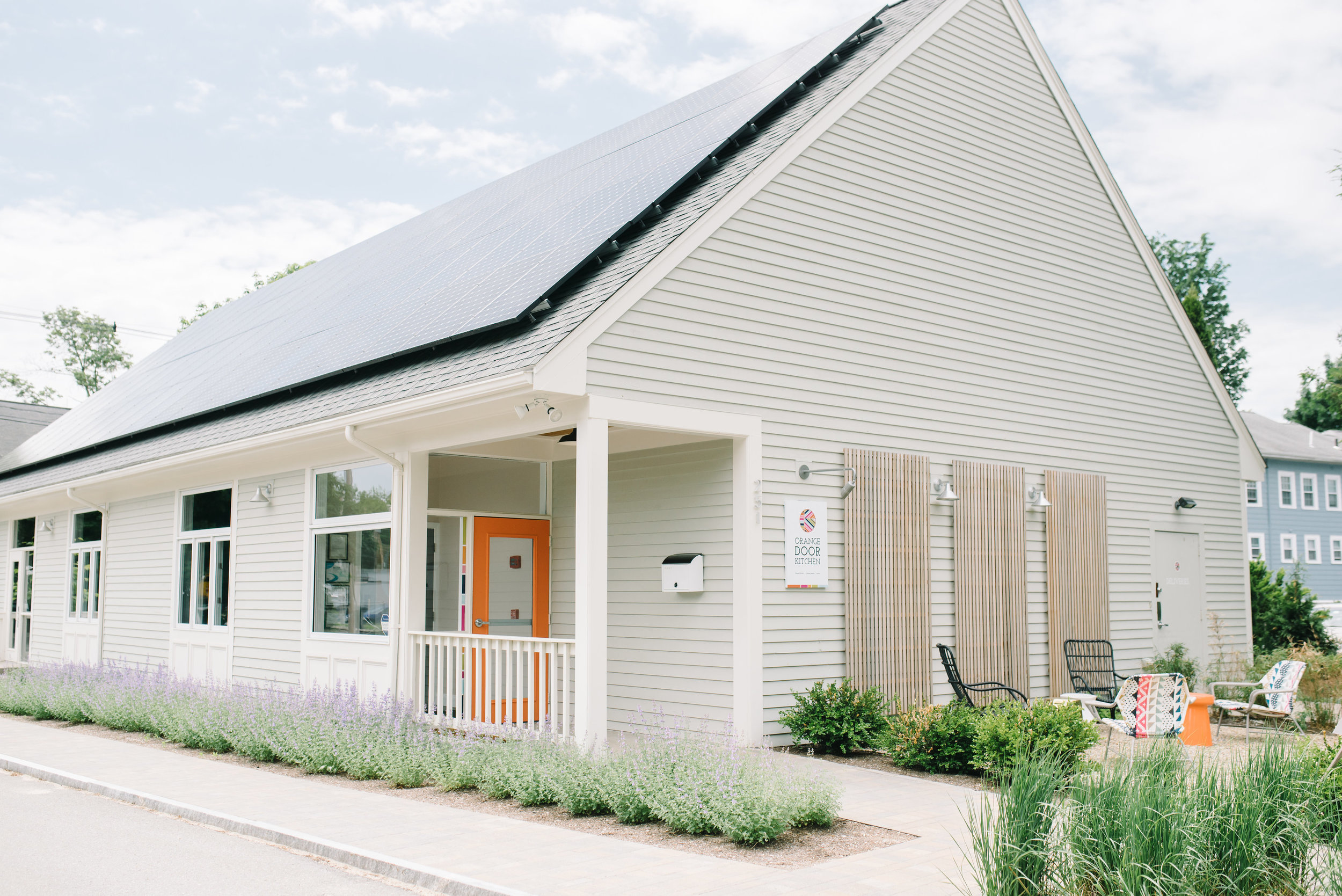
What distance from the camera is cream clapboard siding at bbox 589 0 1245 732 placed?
1010 centimetres

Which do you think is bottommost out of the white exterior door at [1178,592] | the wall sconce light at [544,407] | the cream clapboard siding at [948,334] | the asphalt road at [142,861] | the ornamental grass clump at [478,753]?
the asphalt road at [142,861]

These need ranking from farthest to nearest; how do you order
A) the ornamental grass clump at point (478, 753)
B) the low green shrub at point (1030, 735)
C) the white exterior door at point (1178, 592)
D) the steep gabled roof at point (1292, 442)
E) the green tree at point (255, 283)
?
1. the steep gabled roof at point (1292, 442)
2. the green tree at point (255, 283)
3. the white exterior door at point (1178, 592)
4. the low green shrub at point (1030, 735)
5. the ornamental grass clump at point (478, 753)

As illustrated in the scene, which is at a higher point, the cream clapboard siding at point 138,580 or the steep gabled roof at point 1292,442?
the steep gabled roof at point 1292,442

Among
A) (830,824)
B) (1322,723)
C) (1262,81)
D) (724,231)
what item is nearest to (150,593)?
(724,231)

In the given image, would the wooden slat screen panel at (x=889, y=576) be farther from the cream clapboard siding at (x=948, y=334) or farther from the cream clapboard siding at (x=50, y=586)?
the cream clapboard siding at (x=50, y=586)

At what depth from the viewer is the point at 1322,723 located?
11.4 m

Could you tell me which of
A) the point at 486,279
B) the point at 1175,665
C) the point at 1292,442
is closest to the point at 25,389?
the point at 486,279

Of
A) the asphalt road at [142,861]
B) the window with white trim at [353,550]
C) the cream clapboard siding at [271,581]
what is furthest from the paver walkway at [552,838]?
the cream clapboard siding at [271,581]

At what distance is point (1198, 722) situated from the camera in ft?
32.0

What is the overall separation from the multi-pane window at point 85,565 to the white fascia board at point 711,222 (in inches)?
486

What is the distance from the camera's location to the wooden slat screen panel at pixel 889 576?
1066 cm

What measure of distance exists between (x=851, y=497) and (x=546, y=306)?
139 inches

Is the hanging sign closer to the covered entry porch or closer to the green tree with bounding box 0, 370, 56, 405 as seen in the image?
the covered entry porch

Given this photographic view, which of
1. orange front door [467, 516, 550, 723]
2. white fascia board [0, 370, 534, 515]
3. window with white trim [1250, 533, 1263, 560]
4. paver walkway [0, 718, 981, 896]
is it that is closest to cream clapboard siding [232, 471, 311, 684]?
white fascia board [0, 370, 534, 515]
